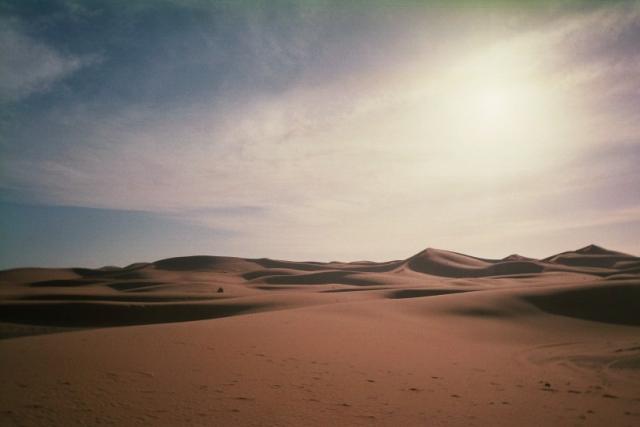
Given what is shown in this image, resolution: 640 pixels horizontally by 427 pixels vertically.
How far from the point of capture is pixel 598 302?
63.6ft

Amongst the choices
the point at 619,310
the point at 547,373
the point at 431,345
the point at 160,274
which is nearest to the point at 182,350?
the point at 431,345

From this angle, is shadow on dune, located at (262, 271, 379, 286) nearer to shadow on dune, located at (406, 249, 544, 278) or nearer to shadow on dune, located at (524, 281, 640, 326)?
shadow on dune, located at (406, 249, 544, 278)

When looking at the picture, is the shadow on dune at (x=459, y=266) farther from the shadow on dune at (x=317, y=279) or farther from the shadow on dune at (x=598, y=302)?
the shadow on dune at (x=598, y=302)

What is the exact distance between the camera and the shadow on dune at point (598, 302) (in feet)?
58.7

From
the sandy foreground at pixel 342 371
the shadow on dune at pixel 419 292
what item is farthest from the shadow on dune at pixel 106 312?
the shadow on dune at pixel 419 292

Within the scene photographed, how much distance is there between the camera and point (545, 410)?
598 centimetres

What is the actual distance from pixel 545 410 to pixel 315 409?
378 centimetres

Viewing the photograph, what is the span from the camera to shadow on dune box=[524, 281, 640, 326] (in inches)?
704

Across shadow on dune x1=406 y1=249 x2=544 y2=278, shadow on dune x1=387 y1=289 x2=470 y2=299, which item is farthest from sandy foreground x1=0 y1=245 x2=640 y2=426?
shadow on dune x1=406 y1=249 x2=544 y2=278

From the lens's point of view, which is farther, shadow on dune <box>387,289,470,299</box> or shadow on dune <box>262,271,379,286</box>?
shadow on dune <box>262,271,379,286</box>

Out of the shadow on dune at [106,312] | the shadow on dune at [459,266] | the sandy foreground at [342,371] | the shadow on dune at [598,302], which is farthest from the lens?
the shadow on dune at [459,266]

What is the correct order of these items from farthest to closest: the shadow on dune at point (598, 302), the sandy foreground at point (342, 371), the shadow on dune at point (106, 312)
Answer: the shadow on dune at point (106, 312) < the shadow on dune at point (598, 302) < the sandy foreground at point (342, 371)

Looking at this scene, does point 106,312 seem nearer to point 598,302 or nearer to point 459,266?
point 598,302

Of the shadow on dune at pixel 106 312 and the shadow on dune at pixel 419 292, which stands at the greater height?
the shadow on dune at pixel 419 292
